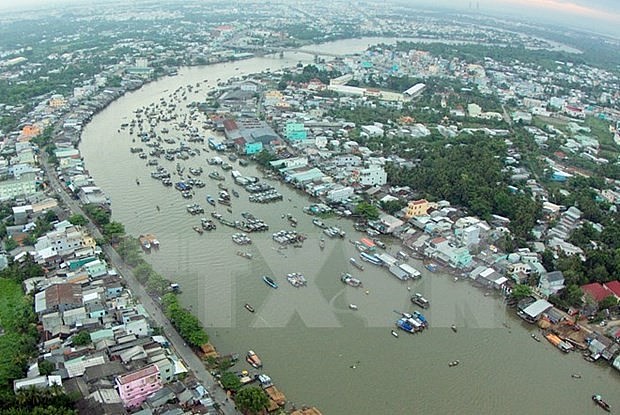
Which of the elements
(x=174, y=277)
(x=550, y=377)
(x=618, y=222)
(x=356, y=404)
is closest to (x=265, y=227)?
(x=174, y=277)

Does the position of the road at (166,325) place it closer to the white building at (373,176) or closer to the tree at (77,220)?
the tree at (77,220)

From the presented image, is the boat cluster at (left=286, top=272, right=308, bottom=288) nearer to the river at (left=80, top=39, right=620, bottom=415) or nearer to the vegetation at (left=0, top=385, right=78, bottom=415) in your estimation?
the river at (left=80, top=39, right=620, bottom=415)

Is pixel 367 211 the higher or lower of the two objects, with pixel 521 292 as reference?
lower

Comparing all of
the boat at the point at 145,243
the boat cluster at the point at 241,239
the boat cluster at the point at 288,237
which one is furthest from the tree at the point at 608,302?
the boat at the point at 145,243

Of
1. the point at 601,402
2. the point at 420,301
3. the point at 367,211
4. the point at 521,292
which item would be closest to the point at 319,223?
the point at 367,211

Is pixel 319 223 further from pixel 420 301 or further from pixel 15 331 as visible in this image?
pixel 15 331
